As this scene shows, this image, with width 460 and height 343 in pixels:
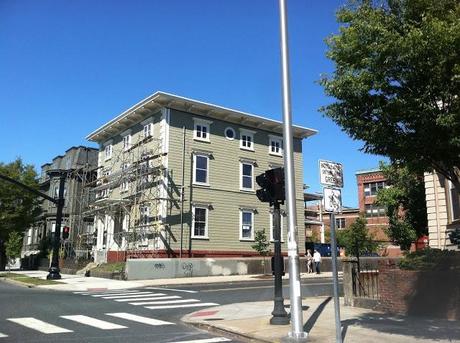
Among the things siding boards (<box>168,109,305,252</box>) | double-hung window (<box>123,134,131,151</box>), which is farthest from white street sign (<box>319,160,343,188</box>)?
double-hung window (<box>123,134,131,151</box>)

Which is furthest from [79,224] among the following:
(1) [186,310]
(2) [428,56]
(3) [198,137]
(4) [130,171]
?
(2) [428,56]

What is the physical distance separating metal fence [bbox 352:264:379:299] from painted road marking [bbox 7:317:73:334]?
7.80m

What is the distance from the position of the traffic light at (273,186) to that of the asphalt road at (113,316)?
10.2 ft

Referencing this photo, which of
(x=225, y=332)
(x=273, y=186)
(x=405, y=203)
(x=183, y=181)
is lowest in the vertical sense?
(x=225, y=332)

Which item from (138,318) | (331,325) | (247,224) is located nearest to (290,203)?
(331,325)

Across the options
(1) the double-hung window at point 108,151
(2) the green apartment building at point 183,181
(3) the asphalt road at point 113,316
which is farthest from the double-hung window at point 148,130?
(3) the asphalt road at point 113,316

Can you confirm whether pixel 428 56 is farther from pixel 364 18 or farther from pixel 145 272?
pixel 145 272

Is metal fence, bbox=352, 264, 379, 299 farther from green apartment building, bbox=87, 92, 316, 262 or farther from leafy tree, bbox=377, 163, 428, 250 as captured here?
green apartment building, bbox=87, 92, 316, 262

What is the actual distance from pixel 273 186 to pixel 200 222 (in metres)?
22.8

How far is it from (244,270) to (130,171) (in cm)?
1022

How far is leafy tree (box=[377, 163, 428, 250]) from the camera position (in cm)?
3231

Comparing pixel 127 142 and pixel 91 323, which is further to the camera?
pixel 127 142

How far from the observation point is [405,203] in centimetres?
3384

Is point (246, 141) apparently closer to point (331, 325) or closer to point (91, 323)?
point (91, 323)
